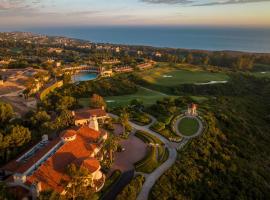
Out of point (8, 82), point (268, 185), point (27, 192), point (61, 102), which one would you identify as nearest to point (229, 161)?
point (268, 185)

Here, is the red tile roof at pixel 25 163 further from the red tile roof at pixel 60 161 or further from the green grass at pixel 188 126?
the green grass at pixel 188 126

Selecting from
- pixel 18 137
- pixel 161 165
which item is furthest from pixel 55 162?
pixel 161 165

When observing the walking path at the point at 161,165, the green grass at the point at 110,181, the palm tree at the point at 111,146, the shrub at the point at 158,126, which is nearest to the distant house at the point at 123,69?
the walking path at the point at 161,165

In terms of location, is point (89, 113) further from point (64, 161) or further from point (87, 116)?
point (64, 161)

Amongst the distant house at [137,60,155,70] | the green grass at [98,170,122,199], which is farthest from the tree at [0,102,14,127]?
the distant house at [137,60,155,70]

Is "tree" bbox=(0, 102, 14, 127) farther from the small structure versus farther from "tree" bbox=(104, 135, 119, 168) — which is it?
the small structure
